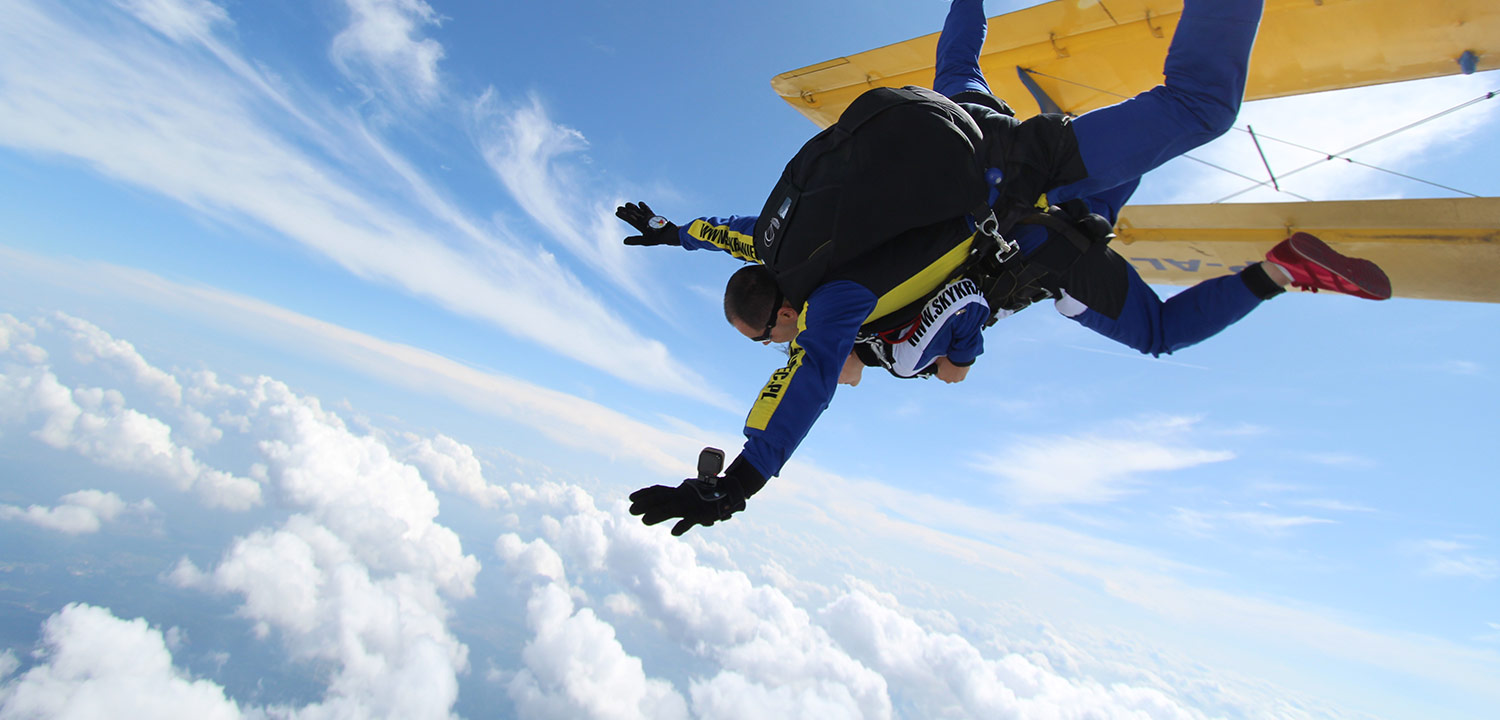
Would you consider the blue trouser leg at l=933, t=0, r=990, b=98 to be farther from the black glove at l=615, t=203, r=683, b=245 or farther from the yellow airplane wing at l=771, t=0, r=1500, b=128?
the black glove at l=615, t=203, r=683, b=245

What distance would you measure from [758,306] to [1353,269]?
2397 millimetres

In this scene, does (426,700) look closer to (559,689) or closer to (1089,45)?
(559,689)

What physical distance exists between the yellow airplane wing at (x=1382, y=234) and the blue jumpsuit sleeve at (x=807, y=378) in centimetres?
289

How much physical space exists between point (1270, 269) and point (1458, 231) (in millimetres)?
1212

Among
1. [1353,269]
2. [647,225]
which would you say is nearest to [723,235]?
[647,225]

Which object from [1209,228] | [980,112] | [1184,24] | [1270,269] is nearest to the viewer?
[1184,24]

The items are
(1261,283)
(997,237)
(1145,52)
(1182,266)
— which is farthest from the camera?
(1182,266)

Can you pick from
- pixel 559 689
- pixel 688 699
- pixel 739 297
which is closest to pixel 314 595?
pixel 559 689

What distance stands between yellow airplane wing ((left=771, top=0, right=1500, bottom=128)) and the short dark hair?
2782mm

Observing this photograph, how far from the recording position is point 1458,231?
2.77m

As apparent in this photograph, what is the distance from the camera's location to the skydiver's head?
2818 millimetres

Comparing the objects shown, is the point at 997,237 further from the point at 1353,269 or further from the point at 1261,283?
the point at 1353,269

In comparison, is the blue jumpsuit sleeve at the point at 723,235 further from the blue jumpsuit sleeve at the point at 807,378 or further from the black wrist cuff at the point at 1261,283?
the black wrist cuff at the point at 1261,283

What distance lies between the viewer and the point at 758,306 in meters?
2.82
